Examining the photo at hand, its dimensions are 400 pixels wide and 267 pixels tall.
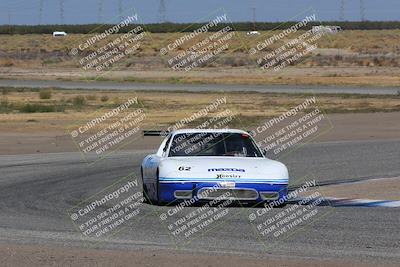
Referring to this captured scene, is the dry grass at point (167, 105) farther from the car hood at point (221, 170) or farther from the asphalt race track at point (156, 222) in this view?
the car hood at point (221, 170)

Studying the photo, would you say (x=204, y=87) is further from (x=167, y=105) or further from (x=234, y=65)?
(x=234, y=65)

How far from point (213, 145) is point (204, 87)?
45.3m

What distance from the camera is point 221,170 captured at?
53.7 feet

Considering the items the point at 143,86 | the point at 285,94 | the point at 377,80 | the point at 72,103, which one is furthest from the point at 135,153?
the point at 377,80

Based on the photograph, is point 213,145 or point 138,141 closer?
point 213,145

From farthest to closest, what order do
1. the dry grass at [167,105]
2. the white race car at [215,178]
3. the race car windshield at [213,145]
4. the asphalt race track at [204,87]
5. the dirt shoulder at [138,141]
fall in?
the asphalt race track at [204,87]
the dry grass at [167,105]
the dirt shoulder at [138,141]
the race car windshield at [213,145]
the white race car at [215,178]

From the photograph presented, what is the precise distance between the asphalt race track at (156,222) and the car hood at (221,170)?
513mm

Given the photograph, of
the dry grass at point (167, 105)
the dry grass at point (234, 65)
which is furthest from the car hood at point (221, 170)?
the dry grass at point (234, 65)

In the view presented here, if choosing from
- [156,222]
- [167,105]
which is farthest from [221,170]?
[167,105]

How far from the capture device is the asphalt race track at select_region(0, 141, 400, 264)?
12.7 m

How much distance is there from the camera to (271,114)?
143 ft

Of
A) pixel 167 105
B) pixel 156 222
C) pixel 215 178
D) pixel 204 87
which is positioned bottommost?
pixel 204 87

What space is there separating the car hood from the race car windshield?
23.9 inches

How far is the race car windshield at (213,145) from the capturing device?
688 inches
